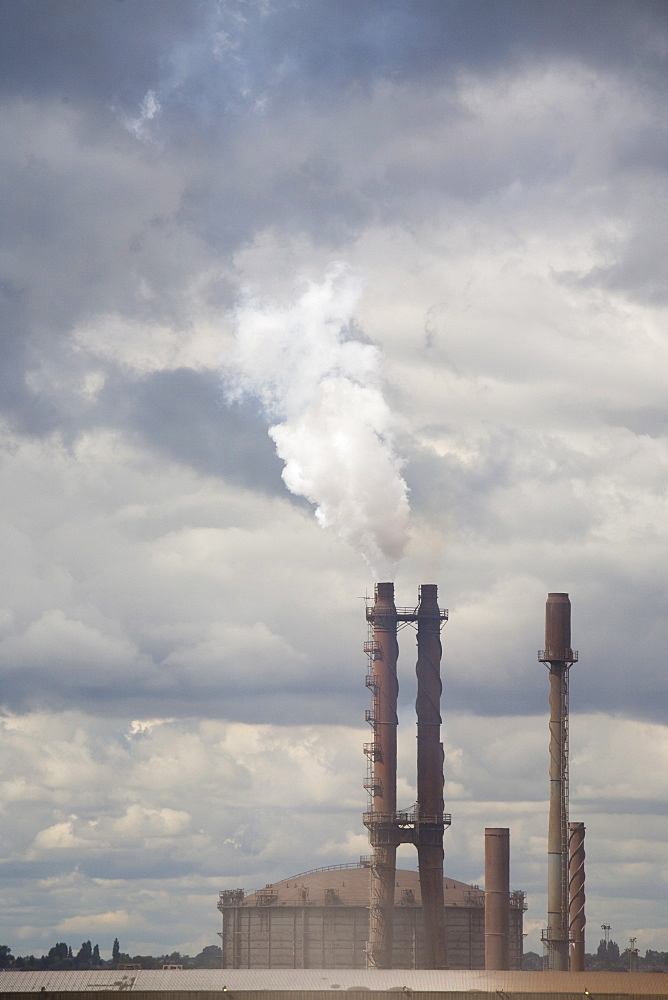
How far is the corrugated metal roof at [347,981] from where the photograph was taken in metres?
71.6

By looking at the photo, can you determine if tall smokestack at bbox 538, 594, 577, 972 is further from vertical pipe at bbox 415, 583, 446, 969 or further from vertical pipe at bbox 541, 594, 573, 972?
vertical pipe at bbox 415, 583, 446, 969

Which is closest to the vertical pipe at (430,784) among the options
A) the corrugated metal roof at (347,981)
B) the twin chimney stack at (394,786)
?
the twin chimney stack at (394,786)

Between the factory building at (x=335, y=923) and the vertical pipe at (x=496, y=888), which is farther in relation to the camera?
the factory building at (x=335, y=923)

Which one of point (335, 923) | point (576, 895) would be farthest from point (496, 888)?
point (335, 923)

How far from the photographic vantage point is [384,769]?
90438mm

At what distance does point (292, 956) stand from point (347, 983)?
93.8ft

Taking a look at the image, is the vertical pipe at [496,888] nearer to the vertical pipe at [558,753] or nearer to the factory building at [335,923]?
the vertical pipe at [558,753]

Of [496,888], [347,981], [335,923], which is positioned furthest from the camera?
[335,923]

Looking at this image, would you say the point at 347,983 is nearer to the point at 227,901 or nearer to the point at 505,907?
the point at 505,907

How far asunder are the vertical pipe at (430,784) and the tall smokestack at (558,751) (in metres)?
6.47

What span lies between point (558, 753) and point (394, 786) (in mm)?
10072

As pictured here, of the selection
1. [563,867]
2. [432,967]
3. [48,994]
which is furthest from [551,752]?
[48,994]

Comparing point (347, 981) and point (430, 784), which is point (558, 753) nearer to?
point (430, 784)

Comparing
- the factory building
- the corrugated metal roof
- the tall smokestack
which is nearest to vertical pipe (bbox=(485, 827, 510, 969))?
the tall smokestack
